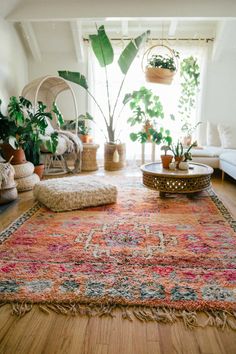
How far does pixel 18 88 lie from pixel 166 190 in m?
3.55

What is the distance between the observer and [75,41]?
16.9 feet

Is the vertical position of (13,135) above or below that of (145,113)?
below

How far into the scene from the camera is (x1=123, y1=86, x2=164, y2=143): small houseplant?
5051 millimetres

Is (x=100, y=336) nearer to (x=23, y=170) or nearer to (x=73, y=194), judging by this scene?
(x=73, y=194)

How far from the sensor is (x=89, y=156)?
4.88 meters

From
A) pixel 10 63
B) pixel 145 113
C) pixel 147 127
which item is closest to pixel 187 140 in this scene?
pixel 147 127

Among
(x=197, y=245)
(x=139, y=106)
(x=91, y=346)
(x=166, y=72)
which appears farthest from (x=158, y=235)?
(x=139, y=106)

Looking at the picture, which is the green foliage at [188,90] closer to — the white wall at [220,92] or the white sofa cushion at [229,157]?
the white wall at [220,92]

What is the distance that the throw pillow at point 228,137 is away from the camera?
4574 millimetres

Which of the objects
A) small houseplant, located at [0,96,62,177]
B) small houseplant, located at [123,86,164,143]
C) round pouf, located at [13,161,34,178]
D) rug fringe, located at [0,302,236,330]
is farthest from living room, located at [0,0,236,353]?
small houseplant, located at [0,96,62,177]

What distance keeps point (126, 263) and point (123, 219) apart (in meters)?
0.80

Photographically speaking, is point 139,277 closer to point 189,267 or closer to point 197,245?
point 189,267

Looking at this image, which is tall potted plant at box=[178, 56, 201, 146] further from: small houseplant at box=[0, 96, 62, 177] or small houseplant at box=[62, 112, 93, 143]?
small houseplant at box=[0, 96, 62, 177]

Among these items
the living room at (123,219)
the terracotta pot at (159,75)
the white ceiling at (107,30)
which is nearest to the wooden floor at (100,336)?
the living room at (123,219)
